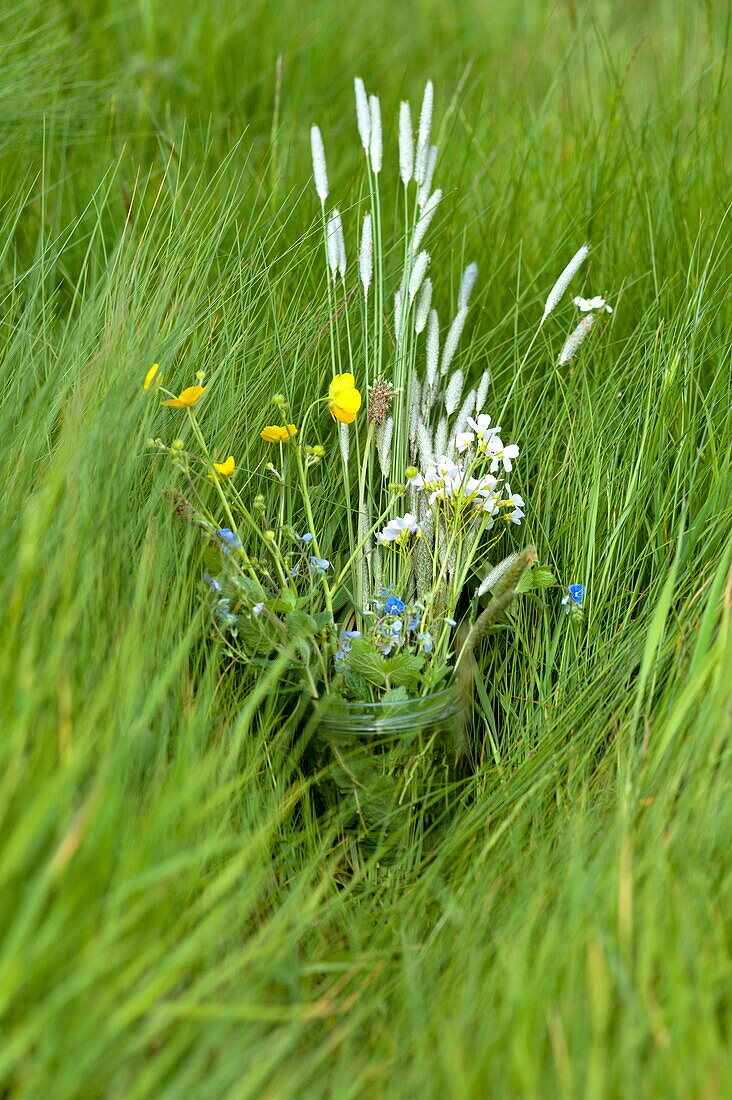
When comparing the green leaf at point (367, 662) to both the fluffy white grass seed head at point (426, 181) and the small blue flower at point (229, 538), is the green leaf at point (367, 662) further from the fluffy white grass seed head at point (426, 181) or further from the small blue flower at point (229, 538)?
the fluffy white grass seed head at point (426, 181)

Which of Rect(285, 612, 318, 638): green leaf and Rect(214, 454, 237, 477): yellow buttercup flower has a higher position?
Rect(214, 454, 237, 477): yellow buttercup flower

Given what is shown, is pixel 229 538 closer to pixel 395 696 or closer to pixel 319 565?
pixel 319 565

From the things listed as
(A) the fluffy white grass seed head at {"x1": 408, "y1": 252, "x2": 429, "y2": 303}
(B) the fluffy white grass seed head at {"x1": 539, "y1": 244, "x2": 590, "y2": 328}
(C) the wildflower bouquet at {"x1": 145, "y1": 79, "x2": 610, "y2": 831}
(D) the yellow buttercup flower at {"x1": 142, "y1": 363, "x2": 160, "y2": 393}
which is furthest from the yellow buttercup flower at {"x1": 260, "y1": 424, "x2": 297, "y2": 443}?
(B) the fluffy white grass seed head at {"x1": 539, "y1": 244, "x2": 590, "y2": 328}

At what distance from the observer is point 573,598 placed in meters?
1.20

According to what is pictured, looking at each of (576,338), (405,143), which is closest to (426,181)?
(405,143)

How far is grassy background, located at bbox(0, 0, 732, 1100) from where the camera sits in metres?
0.68

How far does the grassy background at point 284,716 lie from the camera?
0.68 m

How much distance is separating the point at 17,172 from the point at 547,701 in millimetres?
1351

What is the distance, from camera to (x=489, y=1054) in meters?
0.71

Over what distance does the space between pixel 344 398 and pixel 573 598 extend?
1.20 feet

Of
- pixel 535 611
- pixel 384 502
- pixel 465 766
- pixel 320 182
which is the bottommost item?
pixel 465 766

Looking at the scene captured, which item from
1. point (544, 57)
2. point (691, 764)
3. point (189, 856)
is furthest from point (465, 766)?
point (544, 57)

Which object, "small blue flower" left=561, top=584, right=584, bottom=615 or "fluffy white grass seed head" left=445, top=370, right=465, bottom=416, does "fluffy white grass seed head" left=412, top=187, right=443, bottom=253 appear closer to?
"fluffy white grass seed head" left=445, top=370, right=465, bottom=416

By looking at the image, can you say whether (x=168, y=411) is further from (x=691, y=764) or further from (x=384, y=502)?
(x=691, y=764)
